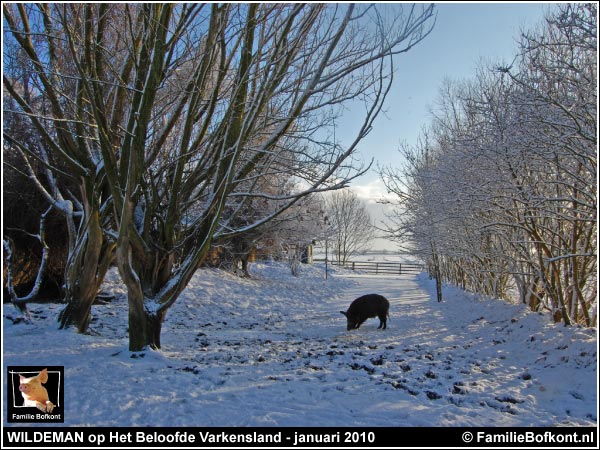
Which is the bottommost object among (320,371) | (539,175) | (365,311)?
(320,371)

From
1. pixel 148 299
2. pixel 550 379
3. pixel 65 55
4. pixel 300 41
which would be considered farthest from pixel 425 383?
pixel 65 55

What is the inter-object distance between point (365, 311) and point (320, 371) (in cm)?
492

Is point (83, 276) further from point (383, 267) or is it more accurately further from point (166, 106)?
point (383, 267)

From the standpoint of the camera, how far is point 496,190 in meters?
9.06

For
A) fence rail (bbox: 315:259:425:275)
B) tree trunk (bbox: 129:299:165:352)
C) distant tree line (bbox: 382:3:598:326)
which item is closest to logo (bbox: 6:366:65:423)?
tree trunk (bbox: 129:299:165:352)

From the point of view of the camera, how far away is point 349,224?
47.4m

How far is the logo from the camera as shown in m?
3.53

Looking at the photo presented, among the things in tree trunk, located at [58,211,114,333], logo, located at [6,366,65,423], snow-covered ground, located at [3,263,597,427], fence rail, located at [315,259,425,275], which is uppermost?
tree trunk, located at [58,211,114,333]

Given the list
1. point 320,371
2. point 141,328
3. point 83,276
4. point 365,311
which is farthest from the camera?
point 365,311

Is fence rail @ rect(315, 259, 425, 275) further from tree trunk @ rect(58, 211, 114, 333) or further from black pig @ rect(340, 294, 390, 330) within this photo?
tree trunk @ rect(58, 211, 114, 333)

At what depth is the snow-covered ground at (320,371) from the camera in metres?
4.12

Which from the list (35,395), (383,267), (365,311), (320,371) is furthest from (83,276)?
(383,267)

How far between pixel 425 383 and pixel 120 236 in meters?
5.29

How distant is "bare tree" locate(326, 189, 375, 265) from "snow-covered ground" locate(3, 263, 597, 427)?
33.9 meters
